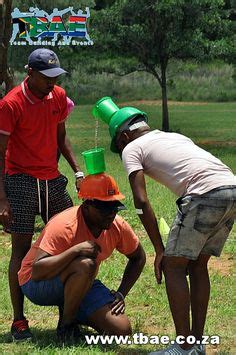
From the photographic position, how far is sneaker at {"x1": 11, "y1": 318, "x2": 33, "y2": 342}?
15.1 ft

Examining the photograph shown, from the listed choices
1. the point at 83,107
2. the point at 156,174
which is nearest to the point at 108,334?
the point at 156,174

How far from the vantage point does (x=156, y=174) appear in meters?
4.30

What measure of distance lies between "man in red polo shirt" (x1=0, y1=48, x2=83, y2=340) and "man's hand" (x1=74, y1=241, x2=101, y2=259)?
63 cm

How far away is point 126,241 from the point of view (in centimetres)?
473

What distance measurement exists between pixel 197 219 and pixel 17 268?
52.3 inches

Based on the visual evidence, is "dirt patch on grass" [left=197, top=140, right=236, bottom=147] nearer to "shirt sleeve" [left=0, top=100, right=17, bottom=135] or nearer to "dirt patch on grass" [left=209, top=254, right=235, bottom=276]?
"dirt patch on grass" [left=209, top=254, right=235, bottom=276]

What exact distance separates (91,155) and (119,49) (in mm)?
18334

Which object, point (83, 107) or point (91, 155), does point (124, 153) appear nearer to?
point (91, 155)

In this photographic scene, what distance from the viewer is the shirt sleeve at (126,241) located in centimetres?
471

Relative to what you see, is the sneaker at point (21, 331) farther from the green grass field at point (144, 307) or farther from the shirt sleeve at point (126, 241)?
the shirt sleeve at point (126, 241)

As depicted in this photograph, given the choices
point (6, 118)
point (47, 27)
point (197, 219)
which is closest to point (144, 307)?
point (197, 219)

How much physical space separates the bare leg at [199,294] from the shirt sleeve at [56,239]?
2.50ft

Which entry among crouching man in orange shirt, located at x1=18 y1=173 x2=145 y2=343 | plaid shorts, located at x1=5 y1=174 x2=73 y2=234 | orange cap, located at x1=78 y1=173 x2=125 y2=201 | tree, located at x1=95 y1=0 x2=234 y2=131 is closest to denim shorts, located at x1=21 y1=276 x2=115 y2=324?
crouching man in orange shirt, located at x1=18 y1=173 x2=145 y2=343

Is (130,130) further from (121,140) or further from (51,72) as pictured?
(51,72)
